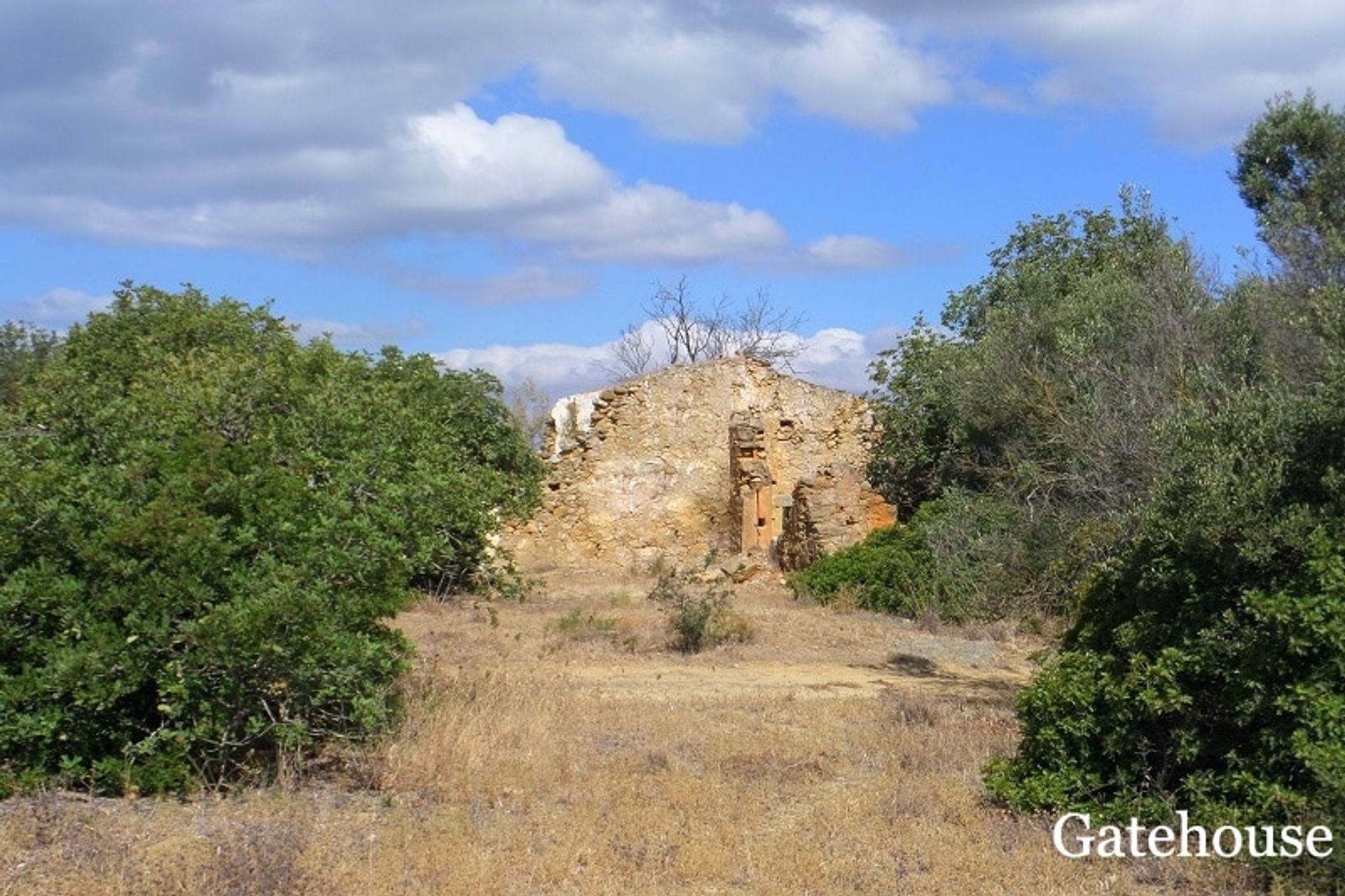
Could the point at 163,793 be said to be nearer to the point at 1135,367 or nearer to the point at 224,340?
the point at 224,340

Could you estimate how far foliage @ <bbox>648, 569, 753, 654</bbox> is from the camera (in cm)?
1352

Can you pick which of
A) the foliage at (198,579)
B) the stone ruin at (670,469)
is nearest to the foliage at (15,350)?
the stone ruin at (670,469)

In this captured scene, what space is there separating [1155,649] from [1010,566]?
29.1 ft

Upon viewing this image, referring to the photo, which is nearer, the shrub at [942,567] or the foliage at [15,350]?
the shrub at [942,567]

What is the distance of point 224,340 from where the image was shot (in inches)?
512

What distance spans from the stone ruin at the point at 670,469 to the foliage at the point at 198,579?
1717 cm

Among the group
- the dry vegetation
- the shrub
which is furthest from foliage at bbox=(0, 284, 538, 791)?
the shrub

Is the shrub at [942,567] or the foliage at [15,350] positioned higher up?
the foliage at [15,350]

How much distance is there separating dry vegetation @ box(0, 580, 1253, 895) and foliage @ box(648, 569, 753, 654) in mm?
2327

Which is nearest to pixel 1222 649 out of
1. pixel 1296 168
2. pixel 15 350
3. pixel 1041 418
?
pixel 1041 418

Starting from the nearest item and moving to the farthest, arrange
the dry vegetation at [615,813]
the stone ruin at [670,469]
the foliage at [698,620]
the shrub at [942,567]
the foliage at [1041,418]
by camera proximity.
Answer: the dry vegetation at [615,813] → the foliage at [1041,418] → the foliage at [698,620] → the shrub at [942,567] → the stone ruin at [670,469]

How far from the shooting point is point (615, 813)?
6879mm

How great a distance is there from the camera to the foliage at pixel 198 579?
6930 mm

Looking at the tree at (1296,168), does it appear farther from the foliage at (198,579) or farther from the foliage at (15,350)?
the foliage at (15,350)
